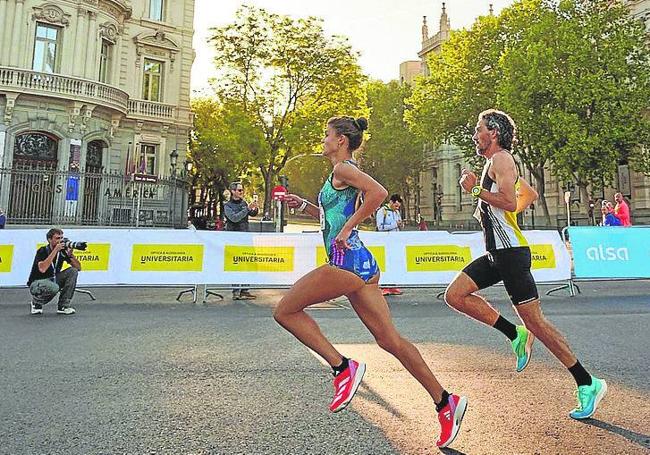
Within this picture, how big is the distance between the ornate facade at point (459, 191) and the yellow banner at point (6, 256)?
34040 mm

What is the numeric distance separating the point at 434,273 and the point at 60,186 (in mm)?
18232

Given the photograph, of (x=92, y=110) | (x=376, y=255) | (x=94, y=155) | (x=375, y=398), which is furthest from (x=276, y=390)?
(x=94, y=155)

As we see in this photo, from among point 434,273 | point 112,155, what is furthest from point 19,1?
point 434,273

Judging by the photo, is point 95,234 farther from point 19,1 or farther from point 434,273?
point 19,1

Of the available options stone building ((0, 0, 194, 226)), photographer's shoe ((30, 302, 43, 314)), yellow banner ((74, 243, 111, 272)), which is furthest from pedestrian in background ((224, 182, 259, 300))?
stone building ((0, 0, 194, 226))

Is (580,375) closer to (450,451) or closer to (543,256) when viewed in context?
(450,451)

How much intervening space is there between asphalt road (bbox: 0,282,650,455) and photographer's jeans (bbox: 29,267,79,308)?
0.55 meters

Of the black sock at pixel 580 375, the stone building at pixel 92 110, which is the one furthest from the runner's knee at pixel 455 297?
the stone building at pixel 92 110

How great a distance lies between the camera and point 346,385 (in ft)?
10.9

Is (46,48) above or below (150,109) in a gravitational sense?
above

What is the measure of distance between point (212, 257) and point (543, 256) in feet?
23.0

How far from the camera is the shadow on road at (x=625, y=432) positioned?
3102 millimetres

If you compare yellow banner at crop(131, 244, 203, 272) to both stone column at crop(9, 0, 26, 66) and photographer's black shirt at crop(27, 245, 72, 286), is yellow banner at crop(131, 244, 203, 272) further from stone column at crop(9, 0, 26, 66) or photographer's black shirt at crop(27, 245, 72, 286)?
stone column at crop(9, 0, 26, 66)

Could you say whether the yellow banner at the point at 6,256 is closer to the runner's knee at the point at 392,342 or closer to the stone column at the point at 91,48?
the runner's knee at the point at 392,342
